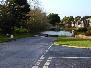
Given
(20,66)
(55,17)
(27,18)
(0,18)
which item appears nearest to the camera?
(20,66)

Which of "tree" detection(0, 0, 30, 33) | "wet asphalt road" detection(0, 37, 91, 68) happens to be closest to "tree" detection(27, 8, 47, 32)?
"tree" detection(0, 0, 30, 33)

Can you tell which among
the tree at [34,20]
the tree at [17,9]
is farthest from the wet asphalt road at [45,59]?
the tree at [34,20]

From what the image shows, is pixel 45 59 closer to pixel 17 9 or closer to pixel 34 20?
pixel 17 9

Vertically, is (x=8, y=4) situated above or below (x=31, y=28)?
above

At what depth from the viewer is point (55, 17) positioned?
166 meters

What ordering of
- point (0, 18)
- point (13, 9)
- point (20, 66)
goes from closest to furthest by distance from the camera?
point (20, 66) < point (0, 18) < point (13, 9)

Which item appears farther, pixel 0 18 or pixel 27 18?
pixel 27 18

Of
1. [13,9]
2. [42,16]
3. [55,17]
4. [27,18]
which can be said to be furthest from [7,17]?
[55,17]

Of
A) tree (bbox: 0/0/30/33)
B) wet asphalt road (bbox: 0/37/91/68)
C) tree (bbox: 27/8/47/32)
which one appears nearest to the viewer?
wet asphalt road (bbox: 0/37/91/68)

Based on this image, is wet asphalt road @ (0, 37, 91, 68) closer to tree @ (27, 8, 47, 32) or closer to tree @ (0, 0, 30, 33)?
tree @ (0, 0, 30, 33)

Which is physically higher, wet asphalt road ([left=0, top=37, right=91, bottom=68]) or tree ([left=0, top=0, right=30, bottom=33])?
tree ([left=0, top=0, right=30, bottom=33])

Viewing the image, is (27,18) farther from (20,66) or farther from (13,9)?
(20,66)

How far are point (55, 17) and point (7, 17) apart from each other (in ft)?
374

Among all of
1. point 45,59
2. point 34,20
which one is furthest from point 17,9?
point 45,59
